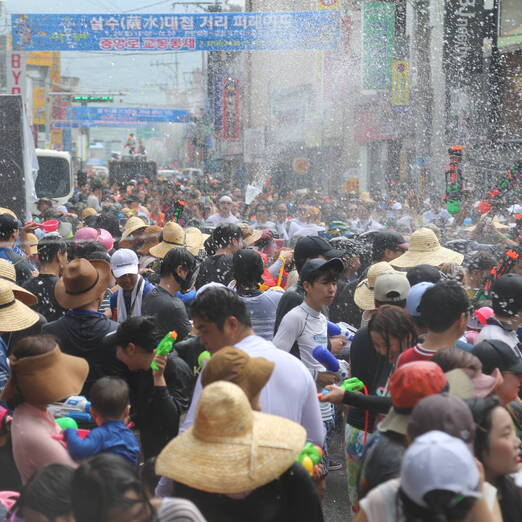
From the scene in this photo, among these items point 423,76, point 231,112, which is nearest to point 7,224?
point 423,76

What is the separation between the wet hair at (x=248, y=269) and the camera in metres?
5.18

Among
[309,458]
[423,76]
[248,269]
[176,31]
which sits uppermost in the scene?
[176,31]

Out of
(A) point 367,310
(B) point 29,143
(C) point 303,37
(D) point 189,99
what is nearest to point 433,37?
(C) point 303,37

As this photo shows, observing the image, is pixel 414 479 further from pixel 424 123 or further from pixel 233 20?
pixel 424 123

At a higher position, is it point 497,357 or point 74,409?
point 497,357

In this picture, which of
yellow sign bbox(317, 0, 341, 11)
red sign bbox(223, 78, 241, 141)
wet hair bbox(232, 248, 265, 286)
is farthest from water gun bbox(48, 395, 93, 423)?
red sign bbox(223, 78, 241, 141)

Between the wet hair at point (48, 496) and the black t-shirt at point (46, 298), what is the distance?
3398 mm

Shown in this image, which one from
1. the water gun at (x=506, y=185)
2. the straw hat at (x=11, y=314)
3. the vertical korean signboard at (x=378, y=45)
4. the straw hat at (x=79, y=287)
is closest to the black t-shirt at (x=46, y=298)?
the straw hat at (x=11, y=314)

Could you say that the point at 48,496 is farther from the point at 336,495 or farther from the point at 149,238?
the point at 149,238

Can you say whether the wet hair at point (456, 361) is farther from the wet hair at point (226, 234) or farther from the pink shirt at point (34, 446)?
the wet hair at point (226, 234)

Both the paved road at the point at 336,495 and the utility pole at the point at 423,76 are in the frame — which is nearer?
the paved road at the point at 336,495

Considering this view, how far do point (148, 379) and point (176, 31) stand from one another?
57.5 feet

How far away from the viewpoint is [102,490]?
2312 millimetres

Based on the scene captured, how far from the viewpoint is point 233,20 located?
66.1 feet
